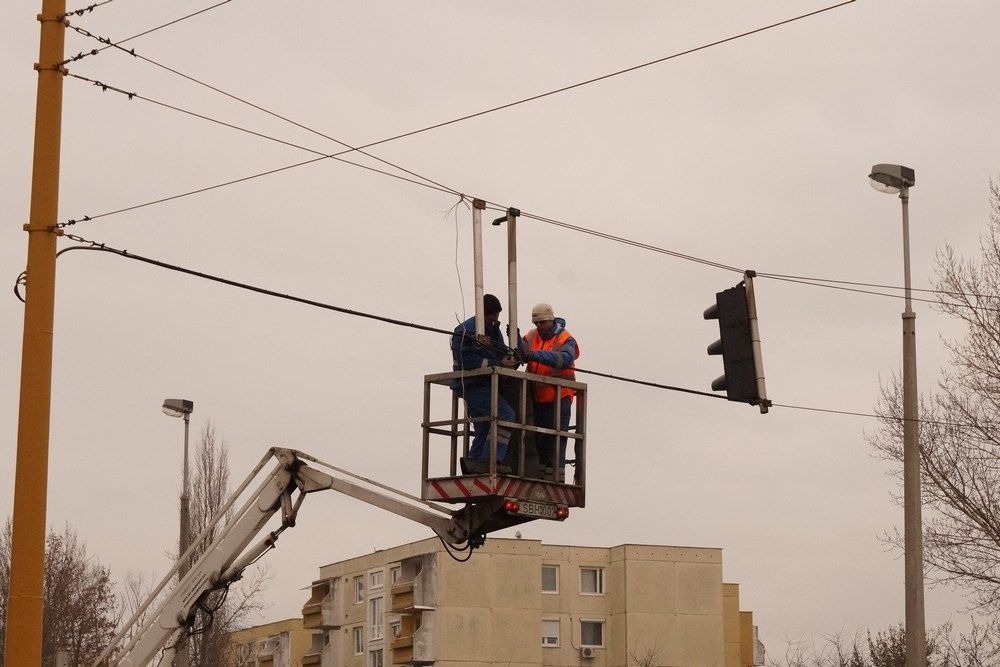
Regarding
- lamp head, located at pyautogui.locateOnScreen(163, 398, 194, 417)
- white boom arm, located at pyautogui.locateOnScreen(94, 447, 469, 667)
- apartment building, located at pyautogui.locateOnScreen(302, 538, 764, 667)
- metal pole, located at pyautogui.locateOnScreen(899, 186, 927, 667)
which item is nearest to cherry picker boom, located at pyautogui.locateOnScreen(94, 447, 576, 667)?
white boom arm, located at pyautogui.locateOnScreen(94, 447, 469, 667)

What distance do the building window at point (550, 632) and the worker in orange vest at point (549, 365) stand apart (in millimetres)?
52106

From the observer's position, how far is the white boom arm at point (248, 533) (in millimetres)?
16047

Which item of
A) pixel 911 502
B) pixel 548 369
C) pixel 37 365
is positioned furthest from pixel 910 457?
pixel 37 365

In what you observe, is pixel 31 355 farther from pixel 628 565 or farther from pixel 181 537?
pixel 628 565

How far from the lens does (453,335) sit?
15500 millimetres

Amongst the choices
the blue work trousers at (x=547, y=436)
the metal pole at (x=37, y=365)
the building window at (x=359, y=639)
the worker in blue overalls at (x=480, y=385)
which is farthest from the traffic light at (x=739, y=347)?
the building window at (x=359, y=639)

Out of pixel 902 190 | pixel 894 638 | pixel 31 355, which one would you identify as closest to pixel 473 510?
pixel 31 355

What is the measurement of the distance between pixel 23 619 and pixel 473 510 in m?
4.84

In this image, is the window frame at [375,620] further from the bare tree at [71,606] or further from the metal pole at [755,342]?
the metal pole at [755,342]

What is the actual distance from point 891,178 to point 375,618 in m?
53.3

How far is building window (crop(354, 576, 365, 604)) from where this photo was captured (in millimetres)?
72438

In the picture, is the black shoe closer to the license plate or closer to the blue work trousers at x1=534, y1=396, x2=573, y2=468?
the license plate

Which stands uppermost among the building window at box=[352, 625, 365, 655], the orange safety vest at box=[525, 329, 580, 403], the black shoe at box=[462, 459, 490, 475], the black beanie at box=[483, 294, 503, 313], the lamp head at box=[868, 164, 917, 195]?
the lamp head at box=[868, 164, 917, 195]

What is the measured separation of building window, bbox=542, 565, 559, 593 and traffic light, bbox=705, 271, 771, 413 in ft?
169
